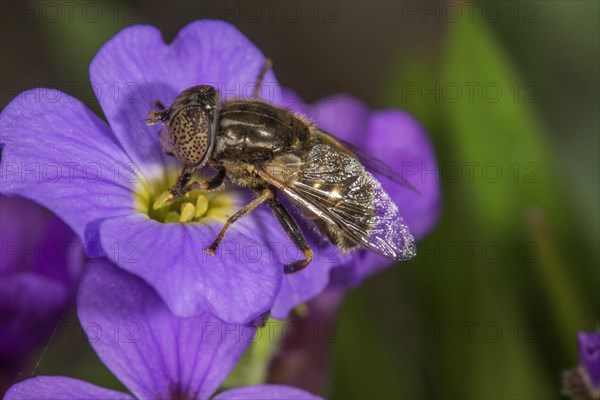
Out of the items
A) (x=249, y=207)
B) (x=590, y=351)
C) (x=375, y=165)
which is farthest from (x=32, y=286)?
(x=590, y=351)

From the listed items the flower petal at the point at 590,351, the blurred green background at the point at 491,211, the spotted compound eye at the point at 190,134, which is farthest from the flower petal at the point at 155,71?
the flower petal at the point at 590,351

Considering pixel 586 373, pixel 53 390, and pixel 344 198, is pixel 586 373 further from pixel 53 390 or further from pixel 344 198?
pixel 53 390

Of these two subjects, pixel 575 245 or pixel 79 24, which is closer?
pixel 575 245

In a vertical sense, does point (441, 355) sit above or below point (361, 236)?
below

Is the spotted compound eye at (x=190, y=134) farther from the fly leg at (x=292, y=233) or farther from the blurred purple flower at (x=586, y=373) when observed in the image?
the blurred purple flower at (x=586, y=373)

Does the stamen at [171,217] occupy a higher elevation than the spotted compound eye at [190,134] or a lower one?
lower

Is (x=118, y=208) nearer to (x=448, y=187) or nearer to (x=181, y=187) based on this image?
(x=181, y=187)

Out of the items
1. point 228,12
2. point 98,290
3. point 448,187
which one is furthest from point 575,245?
point 228,12
